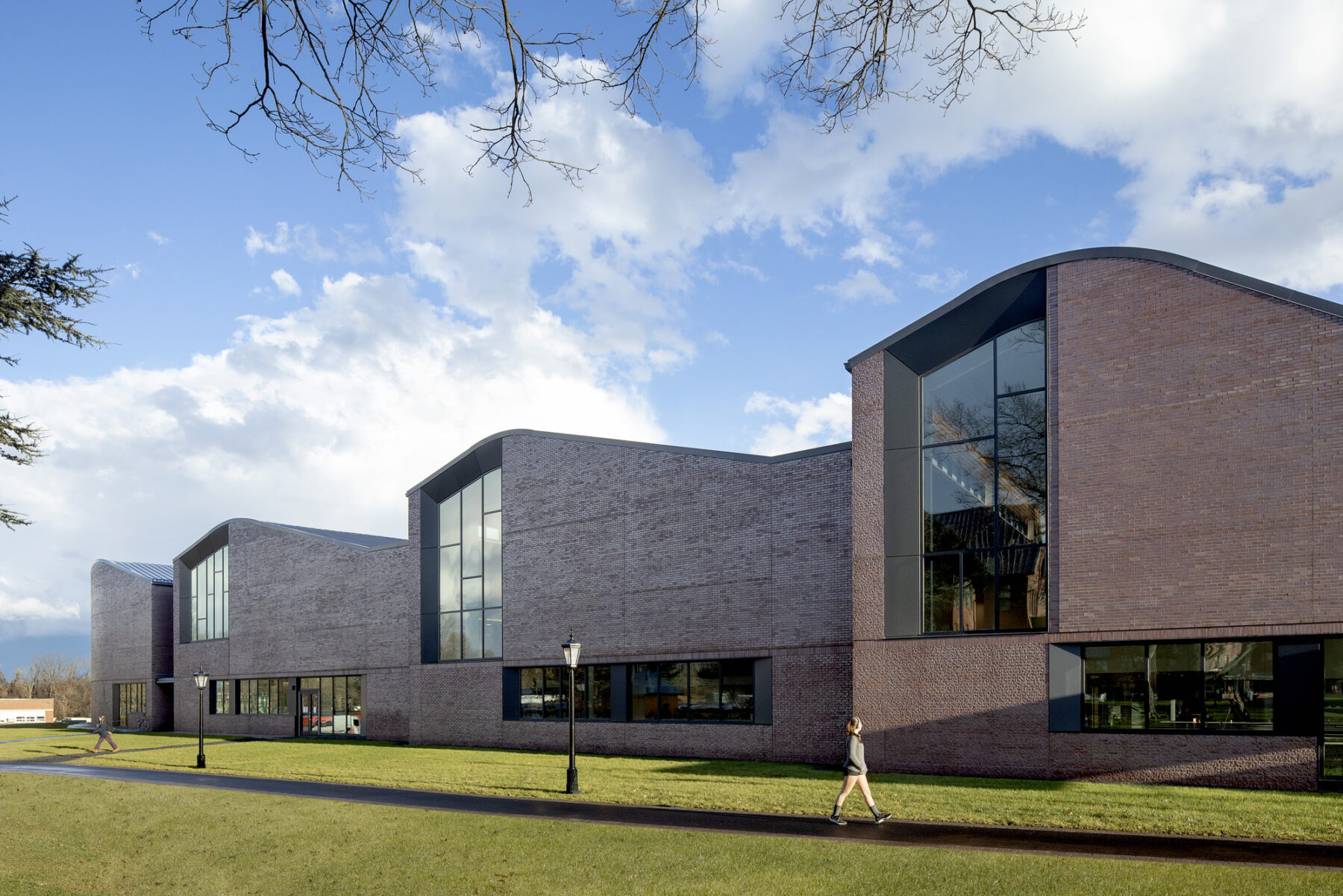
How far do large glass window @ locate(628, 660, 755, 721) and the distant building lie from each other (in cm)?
7941

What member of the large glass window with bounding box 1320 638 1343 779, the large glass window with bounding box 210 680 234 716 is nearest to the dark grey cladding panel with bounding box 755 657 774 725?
the large glass window with bounding box 1320 638 1343 779

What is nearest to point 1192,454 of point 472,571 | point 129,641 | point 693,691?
point 693,691

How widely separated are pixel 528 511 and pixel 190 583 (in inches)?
1190

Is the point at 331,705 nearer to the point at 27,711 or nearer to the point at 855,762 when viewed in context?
the point at 855,762

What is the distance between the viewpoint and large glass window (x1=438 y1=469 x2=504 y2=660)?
3709 centimetres

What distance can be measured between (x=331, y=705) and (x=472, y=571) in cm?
1238

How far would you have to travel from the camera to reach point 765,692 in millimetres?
28188

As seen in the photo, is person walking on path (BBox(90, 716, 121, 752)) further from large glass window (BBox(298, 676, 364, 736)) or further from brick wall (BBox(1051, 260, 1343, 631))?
brick wall (BBox(1051, 260, 1343, 631))

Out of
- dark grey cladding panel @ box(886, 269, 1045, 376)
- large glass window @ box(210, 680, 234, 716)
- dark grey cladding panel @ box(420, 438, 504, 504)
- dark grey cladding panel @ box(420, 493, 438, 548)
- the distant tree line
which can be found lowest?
the distant tree line

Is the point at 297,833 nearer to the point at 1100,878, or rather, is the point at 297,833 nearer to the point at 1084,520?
the point at 1100,878

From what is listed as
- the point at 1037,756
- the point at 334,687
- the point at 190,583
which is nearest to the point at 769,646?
the point at 1037,756

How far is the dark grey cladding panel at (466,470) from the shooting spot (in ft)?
123

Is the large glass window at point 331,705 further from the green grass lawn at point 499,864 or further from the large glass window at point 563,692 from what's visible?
the green grass lawn at point 499,864

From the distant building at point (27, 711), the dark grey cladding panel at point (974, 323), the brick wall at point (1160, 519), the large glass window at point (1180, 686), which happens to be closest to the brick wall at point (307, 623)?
the dark grey cladding panel at point (974, 323)
